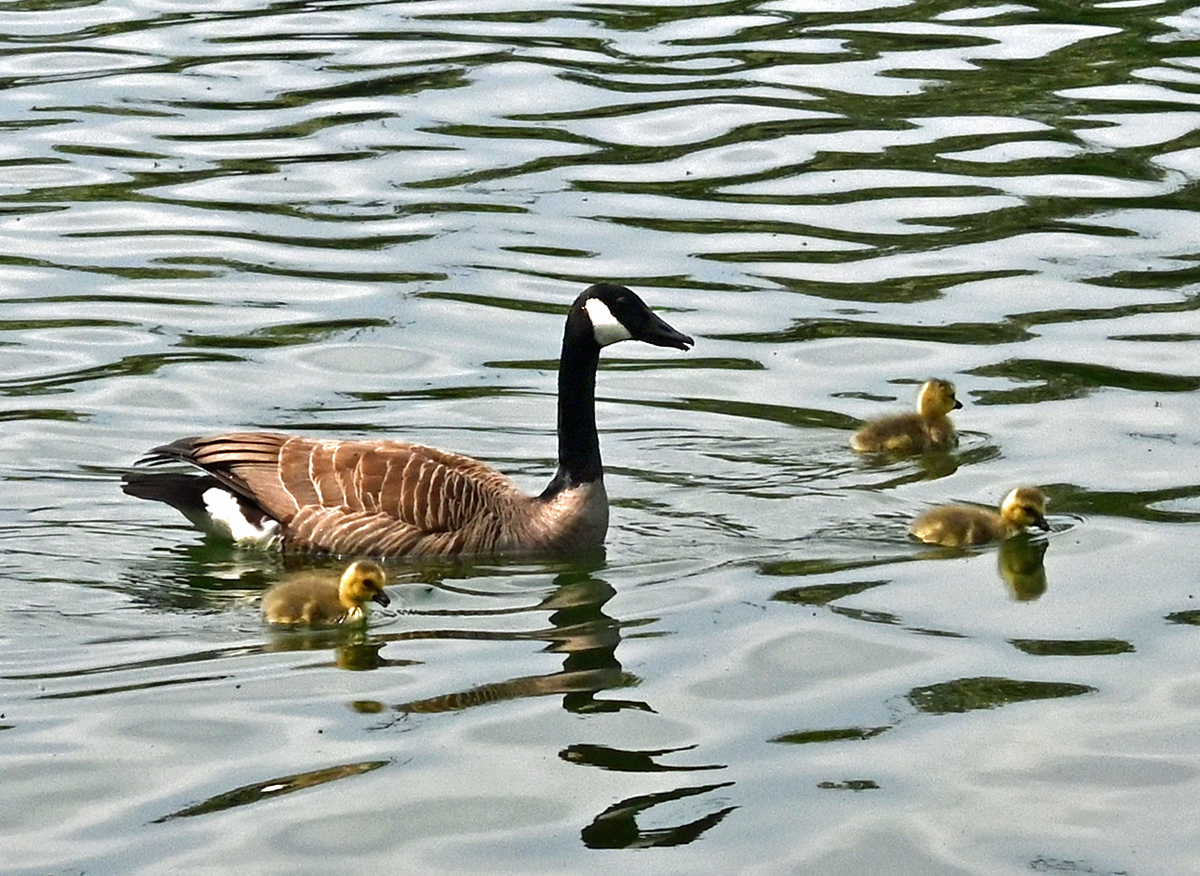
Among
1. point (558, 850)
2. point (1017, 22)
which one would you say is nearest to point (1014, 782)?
point (558, 850)

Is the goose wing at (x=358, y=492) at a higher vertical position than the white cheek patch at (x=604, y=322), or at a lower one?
lower

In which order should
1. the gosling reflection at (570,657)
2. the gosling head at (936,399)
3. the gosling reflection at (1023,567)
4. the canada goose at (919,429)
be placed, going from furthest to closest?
the gosling head at (936,399), the canada goose at (919,429), the gosling reflection at (1023,567), the gosling reflection at (570,657)

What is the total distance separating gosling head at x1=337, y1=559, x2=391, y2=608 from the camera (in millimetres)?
8562

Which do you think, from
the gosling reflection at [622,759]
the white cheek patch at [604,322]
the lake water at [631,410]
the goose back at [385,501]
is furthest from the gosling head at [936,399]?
the gosling reflection at [622,759]

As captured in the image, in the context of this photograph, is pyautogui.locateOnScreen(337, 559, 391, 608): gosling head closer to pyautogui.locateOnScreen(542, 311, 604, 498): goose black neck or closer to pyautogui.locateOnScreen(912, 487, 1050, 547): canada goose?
pyautogui.locateOnScreen(542, 311, 604, 498): goose black neck

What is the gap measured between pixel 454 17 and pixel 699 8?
2.02 m

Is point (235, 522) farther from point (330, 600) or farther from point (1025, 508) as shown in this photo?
point (1025, 508)

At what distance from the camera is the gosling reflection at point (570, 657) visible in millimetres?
7762

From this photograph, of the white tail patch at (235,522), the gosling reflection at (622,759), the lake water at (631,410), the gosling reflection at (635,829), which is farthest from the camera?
the white tail patch at (235,522)

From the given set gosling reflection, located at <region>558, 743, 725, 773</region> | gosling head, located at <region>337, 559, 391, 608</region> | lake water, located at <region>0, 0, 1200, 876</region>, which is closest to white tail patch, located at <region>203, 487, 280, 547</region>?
lake water, located at <region>0, 0, 1200, 876</region>

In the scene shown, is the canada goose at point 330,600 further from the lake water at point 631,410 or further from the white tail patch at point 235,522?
the white tail patch at point 235,522

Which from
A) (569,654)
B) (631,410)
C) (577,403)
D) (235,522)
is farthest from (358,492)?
(631,410)

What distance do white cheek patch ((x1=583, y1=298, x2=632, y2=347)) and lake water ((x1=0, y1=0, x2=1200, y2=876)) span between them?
0.80m

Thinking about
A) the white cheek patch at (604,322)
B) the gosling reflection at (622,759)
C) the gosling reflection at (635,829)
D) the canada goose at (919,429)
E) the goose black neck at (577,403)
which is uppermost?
the white cheek patch at (604,322)
